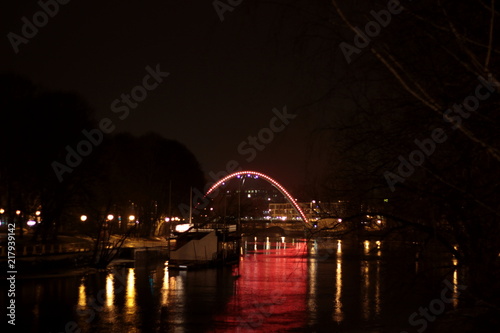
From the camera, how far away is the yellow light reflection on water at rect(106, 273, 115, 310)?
1109 inches

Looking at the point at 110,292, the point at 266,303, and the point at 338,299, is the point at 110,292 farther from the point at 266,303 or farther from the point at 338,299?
the point at 338,299

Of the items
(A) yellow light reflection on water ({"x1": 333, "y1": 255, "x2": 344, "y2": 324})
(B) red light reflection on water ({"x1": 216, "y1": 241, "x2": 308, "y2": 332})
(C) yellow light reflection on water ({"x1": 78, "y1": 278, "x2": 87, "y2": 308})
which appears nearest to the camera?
(B) red light reflection on water ({"x1": 216, "y1": 241, "x2": 308, "y2": 332})

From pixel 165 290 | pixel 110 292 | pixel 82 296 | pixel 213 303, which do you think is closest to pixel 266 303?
pixel 213 303

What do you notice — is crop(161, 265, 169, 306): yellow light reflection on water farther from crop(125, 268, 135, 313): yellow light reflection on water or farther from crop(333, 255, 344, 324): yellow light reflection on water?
crop(333, 255, 344, 324): yellow light reflection on water

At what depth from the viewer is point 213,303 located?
2878cm

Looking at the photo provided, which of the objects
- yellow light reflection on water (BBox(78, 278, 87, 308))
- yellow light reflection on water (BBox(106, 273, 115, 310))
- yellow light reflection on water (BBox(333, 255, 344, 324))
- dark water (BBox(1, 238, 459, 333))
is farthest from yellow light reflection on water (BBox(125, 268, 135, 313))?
yellow light reflection on water (BBox(333, 255, 344, 324))

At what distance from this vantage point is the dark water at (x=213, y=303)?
22.1 metres

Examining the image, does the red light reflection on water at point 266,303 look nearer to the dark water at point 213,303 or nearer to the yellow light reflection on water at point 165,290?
the dark water at point 213,303

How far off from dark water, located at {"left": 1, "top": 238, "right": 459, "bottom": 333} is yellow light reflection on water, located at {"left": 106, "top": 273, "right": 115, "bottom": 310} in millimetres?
49

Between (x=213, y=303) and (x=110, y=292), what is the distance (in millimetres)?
6853

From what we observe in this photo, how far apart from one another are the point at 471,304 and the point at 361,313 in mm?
21114

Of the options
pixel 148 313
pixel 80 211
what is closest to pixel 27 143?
pixel 80 211

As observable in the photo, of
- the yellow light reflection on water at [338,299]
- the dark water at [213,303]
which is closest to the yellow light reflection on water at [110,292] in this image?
the dark water at [213,303]

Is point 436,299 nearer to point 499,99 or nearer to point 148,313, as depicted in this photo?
point 499,99
